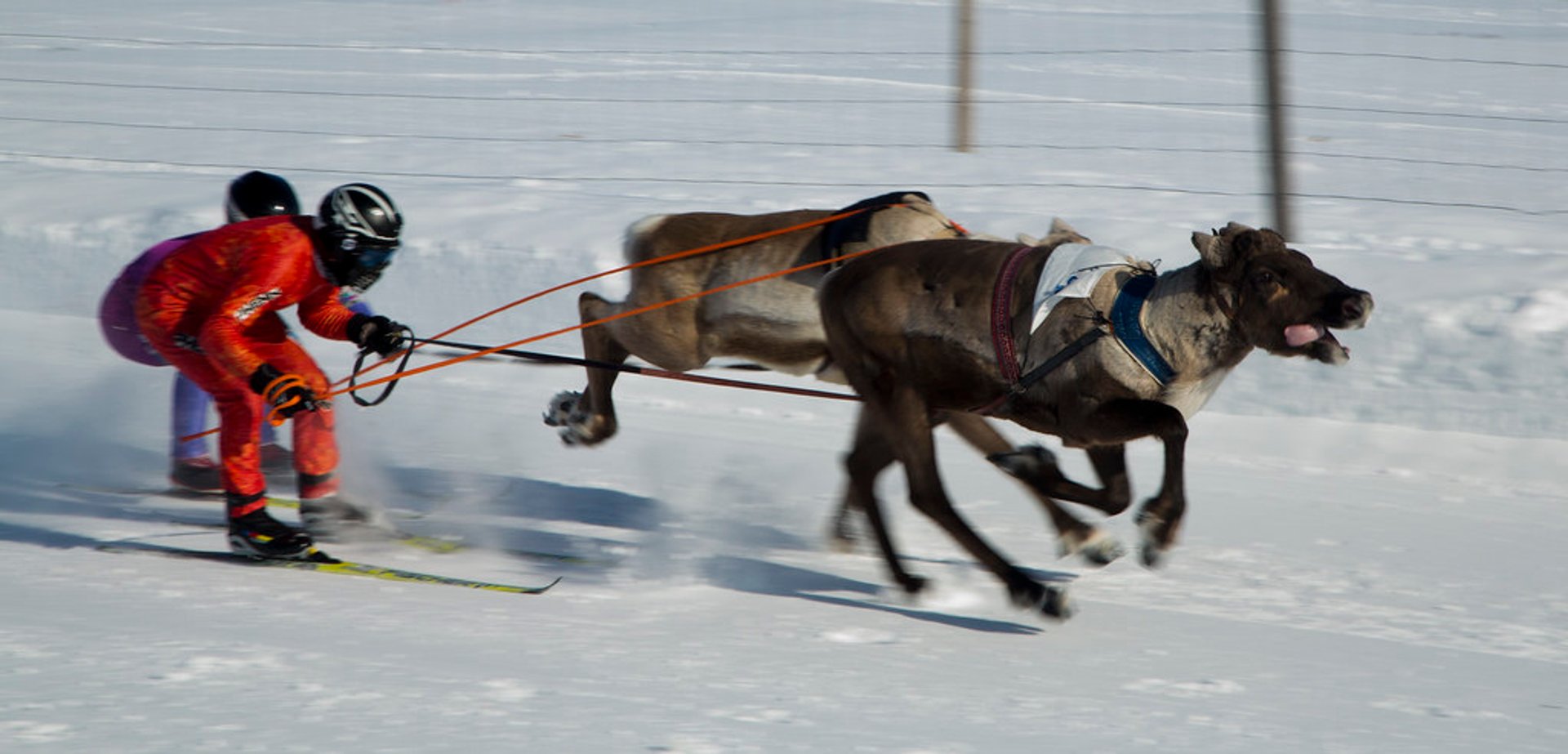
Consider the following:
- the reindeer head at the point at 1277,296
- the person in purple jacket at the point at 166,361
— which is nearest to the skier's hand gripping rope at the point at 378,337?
the person in purple jacket at the point at 166,361

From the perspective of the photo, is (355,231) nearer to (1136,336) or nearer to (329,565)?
(329,565)

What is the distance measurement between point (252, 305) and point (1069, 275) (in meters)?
2.41

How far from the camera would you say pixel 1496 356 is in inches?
274

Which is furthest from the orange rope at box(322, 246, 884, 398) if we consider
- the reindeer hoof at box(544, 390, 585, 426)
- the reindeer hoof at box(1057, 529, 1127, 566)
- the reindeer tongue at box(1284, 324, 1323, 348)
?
the reindeer tongue at box(1284, 324, 1323, 348)

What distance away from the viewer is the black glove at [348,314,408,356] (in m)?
5.25

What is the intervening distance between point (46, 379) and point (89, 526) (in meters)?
2.34

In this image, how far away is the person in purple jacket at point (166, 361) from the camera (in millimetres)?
5730

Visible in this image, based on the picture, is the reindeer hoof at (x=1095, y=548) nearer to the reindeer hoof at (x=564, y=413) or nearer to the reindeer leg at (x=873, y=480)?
the reindeer leg at (x=873, y=480)

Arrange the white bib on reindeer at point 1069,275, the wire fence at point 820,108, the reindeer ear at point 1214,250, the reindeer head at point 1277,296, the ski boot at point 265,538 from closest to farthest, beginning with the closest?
the reindeer head at point 1277,296 < the reindeer ear at point 1214,250 < the white bib on reindeer at point 1069,275 < the ski boot at point 265,538 < the wire fence at point 820,108

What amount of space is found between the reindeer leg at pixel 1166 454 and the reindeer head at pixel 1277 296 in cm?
32

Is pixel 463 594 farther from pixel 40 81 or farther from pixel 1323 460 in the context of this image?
pixel 40 81

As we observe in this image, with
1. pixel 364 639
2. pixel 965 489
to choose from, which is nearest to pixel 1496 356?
pixel 965 489

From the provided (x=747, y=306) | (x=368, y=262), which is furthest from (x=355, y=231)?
(x=747, y=306)

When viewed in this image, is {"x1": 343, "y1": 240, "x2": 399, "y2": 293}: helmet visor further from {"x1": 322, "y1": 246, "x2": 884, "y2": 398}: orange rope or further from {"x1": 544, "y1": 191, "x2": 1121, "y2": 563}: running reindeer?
{"x1": 544, "y1": 191, "x2": 1121, "y2": 563}: running reindeer
